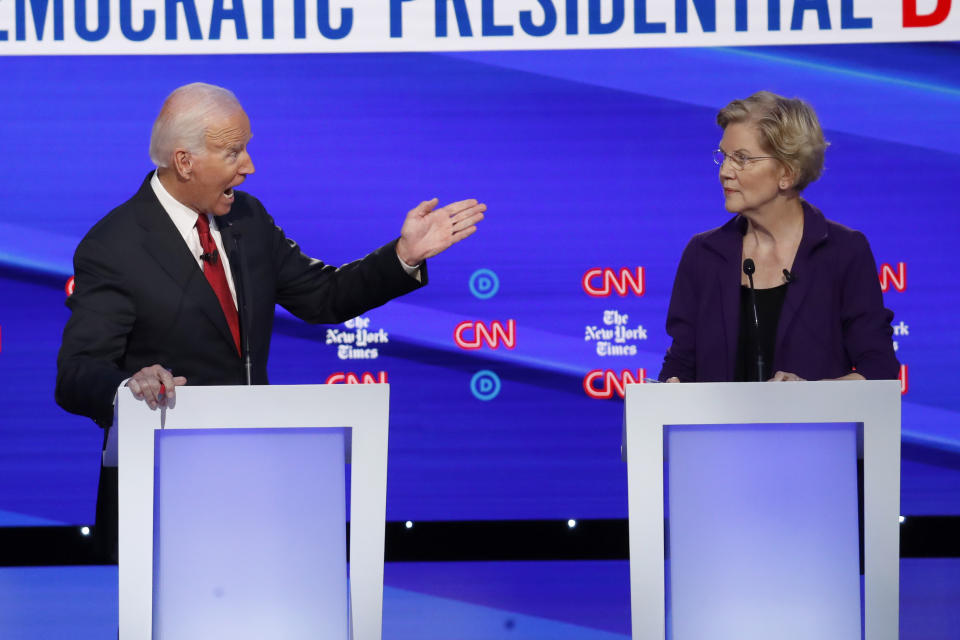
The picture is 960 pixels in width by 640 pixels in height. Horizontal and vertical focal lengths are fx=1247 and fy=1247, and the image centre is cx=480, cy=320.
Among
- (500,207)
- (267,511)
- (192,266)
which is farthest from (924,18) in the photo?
(267,511)

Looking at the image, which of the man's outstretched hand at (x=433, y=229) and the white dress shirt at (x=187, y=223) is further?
the man's outstretched hand at (x=433, y=229)

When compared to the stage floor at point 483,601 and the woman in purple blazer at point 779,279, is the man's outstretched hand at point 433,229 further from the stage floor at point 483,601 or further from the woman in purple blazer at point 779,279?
the stage floor at point 483,601

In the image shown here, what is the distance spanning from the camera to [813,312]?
2771mm

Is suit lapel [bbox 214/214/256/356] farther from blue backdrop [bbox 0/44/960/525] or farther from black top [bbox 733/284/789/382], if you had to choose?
blue backdrop [bbox 0/44/960/525]

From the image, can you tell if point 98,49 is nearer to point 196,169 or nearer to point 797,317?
point 196,169

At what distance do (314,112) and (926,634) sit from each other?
261 centimetres

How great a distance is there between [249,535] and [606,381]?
237 centimetres

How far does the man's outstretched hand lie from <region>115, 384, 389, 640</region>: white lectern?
0.81 m

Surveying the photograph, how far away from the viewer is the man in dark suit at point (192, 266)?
2613mm

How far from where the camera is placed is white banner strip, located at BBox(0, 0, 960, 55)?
4.29 meters

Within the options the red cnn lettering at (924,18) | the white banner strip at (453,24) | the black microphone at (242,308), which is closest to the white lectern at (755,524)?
the black microphone at (242,308)

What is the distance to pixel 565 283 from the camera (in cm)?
436

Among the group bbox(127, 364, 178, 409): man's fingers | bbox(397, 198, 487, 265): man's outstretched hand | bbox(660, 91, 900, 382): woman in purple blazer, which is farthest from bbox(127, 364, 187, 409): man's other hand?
bbox(660, 91, 900, 382): woman in purple blazer

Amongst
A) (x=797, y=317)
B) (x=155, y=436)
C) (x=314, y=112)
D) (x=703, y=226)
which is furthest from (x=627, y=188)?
(x=155, y=436)
